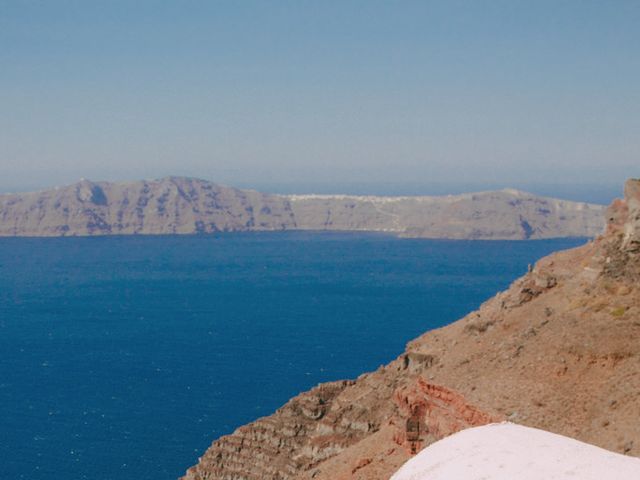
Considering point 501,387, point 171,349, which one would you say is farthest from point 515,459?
point 171,349

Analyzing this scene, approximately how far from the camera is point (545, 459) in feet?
73.0

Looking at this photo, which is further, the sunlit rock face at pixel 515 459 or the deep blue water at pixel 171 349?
the deep blue water at pixel 171 349

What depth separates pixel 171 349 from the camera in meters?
120

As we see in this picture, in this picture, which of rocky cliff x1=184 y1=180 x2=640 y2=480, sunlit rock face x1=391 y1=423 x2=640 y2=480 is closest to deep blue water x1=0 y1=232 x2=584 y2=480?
rocky cliff x1=184 y1=180 x2=640 y2=480

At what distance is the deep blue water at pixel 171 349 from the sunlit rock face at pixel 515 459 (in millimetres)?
48586

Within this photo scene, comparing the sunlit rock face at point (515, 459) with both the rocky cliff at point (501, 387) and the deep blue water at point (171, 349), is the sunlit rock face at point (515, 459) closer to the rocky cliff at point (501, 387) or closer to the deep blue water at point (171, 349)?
the rocky cliff at point (501, 387)

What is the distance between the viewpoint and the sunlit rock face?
70.3 feet

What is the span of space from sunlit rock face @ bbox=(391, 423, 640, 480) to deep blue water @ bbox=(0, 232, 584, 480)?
48586 mm

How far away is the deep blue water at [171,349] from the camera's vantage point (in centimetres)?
7806

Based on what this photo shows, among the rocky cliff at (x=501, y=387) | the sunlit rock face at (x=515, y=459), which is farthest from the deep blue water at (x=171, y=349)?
the sunlit rock face at (x=515, y=459)

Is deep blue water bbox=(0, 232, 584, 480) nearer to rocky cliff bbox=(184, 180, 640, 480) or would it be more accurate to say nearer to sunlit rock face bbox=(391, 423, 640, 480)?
rocky cliff bbox=(184, 180, 640, 480)

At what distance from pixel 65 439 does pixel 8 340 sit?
53.3m

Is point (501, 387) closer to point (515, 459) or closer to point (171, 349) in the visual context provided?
point (515, 459)

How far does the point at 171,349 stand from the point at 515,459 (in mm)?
101746
